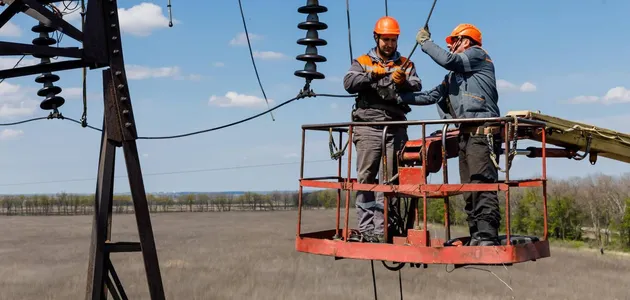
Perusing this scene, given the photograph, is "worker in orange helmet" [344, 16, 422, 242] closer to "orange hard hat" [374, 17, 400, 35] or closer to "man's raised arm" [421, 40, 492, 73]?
"orange hard hat" [374, 17, 400, 35]

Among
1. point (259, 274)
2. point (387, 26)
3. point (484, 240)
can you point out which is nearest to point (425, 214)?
point (484, 240)

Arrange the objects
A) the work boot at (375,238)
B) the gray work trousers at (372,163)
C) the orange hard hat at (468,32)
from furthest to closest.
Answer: the gray work trousers at (372,163) → the work boot at (375,238) → the orange hard hat at (468,32)

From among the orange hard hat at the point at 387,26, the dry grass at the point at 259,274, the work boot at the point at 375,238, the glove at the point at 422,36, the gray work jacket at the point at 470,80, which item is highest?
the orange hard hat at the point at 387,26

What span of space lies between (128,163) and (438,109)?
15.6ft

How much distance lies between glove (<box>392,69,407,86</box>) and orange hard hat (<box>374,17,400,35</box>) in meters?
0.55

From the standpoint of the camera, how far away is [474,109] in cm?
888

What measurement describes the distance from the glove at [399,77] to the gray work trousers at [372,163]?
608mm

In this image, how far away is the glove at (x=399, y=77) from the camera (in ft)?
30.3

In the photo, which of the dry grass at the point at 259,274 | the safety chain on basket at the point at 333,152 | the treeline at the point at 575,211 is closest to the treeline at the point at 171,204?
the dry grass at the point at 259,274

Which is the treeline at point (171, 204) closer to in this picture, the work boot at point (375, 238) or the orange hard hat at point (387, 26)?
the work boot at point (375, 238)

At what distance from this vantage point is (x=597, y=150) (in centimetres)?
993

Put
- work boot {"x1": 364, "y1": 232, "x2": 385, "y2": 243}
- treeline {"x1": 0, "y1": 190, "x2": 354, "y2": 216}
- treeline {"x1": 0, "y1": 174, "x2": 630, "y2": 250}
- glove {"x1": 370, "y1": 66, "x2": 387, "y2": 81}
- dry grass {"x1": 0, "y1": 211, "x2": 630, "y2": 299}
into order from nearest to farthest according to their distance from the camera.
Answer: work boot {"x1": 364, "y1": 232, "x2": 385, "y2": 243} < glove {"x1": 370, "y1": 66, "x2": 387, "y2": 81} < dry grass {"x1": 0, "y1": 211, "x2": 630, "y2": 299} < treeline {"x1": 0, "y1": 174, "x2": 630, "y2": 250} < treeline {"x1": 0, "y1": 190, "x2": 354, "y2": 216}

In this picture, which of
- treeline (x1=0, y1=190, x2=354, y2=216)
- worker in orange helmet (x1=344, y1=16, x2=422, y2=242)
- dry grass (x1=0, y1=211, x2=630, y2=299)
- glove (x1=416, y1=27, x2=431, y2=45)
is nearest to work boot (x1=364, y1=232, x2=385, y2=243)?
worker in orange helmet (x1=344, y1=16, x2=422, y2=242)

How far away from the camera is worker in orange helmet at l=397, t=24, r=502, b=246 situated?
870 centimetres
